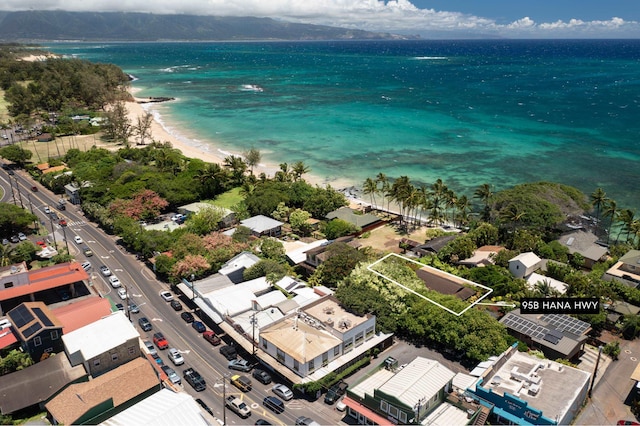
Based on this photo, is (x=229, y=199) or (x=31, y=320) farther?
(x=229, y=199)

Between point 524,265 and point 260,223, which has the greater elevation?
point 524,265

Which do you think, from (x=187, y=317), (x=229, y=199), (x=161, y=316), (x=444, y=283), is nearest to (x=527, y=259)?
(x=444, y=283)

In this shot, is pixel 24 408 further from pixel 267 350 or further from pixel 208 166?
pixel 208 166

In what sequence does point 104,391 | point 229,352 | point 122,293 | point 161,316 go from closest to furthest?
point 104,391, point 229,352, point 161,316, point 122,293

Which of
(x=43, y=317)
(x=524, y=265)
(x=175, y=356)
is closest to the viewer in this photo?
(x=175, y=356)

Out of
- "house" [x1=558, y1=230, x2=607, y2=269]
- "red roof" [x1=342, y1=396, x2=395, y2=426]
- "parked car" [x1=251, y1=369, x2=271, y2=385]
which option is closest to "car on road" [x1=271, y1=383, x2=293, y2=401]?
"parked car" [x1=251, y1=369, x2=271, y2=385]

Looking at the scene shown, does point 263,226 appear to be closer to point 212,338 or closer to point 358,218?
point 358,218

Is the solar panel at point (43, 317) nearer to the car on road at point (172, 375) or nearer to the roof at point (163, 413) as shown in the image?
the car on road at point (172, 375)

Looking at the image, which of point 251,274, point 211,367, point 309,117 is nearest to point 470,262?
point 251,274
